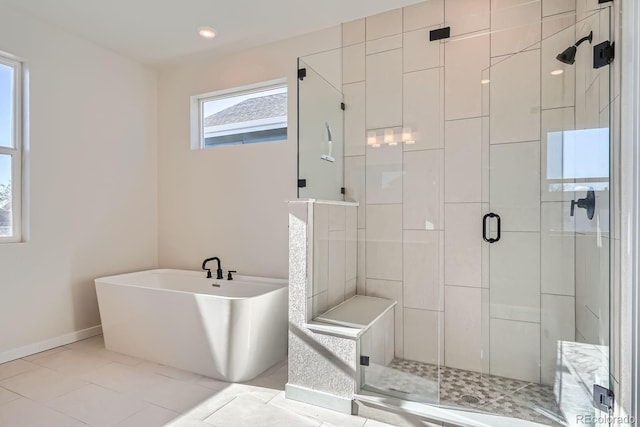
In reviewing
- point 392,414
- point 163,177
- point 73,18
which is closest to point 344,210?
point 392,414

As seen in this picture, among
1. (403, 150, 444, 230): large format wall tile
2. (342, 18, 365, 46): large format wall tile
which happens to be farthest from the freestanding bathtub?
(342, 18, 365, 46): large format wall tile

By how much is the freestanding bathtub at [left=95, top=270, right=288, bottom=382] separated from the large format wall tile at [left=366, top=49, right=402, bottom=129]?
1.55 meters

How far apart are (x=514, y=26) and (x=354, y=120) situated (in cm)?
126

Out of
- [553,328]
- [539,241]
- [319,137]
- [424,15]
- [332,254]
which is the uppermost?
[424,15]

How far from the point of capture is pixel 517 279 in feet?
7.21

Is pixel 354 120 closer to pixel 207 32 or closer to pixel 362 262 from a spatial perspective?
pixel 362 262

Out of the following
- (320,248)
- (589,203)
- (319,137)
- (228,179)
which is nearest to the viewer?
(589,203)

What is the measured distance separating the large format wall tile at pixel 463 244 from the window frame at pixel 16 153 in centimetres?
343

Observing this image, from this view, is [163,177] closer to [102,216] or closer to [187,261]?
[102,216]

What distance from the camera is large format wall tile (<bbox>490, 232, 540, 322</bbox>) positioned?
7.04 feet

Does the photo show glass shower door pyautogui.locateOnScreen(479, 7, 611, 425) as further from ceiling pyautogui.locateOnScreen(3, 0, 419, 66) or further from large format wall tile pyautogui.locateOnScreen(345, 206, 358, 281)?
ceiling pyautogui.locateOnScreen(3, 0, 419, 66)

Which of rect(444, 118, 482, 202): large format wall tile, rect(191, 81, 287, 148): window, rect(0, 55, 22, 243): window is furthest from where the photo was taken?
rect(191, 81, 287, 148): window

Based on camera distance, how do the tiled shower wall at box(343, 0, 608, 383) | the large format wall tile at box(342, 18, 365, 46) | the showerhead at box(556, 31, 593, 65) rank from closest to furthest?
the showerhead at box(556, 31, 593, 65), the tiled shower wall at box(343, 0, 608, 383), the large format wall tile at box(342, 18, 365, 46)

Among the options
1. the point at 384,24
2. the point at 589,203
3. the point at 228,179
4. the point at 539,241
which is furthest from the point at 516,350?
the point at 228,179
